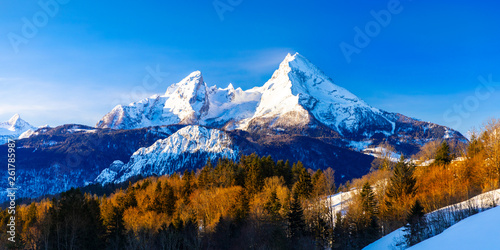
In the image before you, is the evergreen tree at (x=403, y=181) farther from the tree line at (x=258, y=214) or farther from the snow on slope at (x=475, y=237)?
the snow on slope at (x=475, y=237)

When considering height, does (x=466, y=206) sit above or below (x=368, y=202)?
above

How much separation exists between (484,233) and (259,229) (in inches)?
1783

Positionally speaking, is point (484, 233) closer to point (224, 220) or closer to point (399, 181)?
point (399, 181)

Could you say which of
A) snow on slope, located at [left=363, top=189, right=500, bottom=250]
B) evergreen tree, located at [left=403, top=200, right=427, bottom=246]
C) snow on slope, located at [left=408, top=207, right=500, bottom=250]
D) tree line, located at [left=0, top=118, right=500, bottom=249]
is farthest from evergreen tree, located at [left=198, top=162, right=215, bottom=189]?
snow on slope, located at [left=408, top=207, right=500, bottom=250]

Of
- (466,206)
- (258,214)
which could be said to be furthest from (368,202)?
(466,206)

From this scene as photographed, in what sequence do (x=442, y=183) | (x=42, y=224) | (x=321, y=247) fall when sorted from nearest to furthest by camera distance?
1. (x=42, y=224)
2. (x=442, y=183)
3. (x=321, y=247)

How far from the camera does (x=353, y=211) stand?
230 ft

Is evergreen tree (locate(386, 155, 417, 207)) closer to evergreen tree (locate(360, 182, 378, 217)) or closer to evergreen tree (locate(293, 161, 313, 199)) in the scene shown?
evergreen tree (locate(360, 182, 378, 217))

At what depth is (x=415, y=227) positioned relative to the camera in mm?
38781

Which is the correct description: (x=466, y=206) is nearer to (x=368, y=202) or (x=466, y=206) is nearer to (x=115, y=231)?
(x=368, y=202)

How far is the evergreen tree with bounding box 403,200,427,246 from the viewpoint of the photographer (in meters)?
36.3

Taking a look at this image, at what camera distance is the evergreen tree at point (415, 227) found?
3631cm

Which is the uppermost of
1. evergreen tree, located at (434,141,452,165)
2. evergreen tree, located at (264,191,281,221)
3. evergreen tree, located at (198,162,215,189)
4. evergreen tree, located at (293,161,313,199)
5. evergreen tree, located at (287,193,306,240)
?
evergreen tree, located at (434,141,452,165)

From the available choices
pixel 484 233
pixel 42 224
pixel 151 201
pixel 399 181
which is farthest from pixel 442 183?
pixel 42 224
